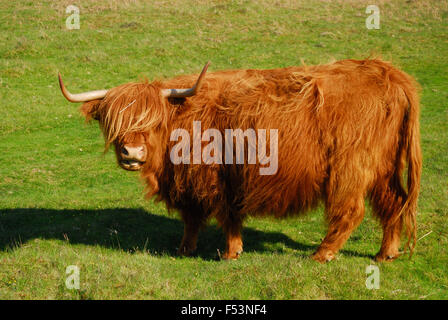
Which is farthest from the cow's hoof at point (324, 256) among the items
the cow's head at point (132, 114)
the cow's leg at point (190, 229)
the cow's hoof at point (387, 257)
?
the cow's head at point (132, 114)

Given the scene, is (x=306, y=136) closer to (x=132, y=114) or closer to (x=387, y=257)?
(x=387, y=257)

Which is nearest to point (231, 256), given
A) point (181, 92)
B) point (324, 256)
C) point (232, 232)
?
point (232, 232)

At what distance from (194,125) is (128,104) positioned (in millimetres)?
686

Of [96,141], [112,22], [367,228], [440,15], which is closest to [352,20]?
[440,15]

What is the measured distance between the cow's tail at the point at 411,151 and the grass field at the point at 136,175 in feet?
1.58

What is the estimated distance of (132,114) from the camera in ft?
15.8

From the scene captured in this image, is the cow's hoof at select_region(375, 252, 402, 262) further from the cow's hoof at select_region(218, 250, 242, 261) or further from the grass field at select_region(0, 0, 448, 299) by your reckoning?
the cow's hoof at select_region(218, 250, 242, 261)

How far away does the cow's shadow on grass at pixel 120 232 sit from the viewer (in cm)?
577

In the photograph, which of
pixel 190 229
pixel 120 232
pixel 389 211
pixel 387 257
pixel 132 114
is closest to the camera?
pixel 132 114

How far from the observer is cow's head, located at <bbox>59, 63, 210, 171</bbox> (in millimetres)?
4746

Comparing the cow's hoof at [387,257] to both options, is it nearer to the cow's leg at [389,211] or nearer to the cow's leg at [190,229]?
the cow's leg at [389,211]

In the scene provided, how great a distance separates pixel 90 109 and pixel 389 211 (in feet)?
10.5

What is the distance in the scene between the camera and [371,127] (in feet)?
15.1

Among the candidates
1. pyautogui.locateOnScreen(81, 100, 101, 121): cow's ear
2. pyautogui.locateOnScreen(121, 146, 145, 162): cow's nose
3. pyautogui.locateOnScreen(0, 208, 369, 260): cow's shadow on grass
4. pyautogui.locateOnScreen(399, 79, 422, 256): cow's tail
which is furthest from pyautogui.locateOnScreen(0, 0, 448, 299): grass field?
pyautogui.locateOnScreen(121, 146, 145, 162): cow's nose
